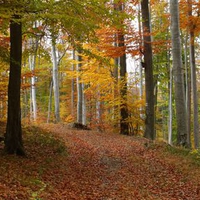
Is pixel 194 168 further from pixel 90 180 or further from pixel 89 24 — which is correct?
pixel 89 24

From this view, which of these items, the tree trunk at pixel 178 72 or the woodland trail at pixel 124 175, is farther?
the tree trunk at pixel 178 72

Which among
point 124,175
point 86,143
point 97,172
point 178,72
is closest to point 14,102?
point 97,172

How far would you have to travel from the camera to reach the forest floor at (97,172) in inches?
245

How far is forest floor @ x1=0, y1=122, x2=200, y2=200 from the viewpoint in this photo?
622 centimetres

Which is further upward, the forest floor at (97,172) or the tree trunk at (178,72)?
the tree trunk at (178,72)

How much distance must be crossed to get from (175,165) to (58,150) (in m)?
4.01

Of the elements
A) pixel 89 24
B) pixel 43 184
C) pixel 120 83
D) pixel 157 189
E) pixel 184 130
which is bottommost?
pixel 157 189

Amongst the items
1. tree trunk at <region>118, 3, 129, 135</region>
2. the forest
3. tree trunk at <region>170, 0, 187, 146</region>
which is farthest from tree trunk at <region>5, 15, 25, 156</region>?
tree trunk at <region>118, 3, 129, 135</region>

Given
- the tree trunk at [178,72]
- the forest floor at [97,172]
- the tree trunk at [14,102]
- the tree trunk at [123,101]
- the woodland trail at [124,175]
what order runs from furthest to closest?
the tree trunk at [123,101]
the tree trunk at [178,72]
the tree trunk at [14,102]
the woodland trail at [124,175]
the forest floor at [97,172]

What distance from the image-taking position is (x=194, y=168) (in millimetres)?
8719


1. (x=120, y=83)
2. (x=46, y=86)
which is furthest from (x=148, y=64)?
(x=46, y=86)

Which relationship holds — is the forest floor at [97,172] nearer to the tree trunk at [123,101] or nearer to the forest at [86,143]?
the forest at [86,143]

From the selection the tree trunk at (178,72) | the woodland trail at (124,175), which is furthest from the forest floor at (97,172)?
the tree trunk at (178,72)

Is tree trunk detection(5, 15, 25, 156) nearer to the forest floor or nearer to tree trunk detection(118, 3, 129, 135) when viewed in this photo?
the forest floor
